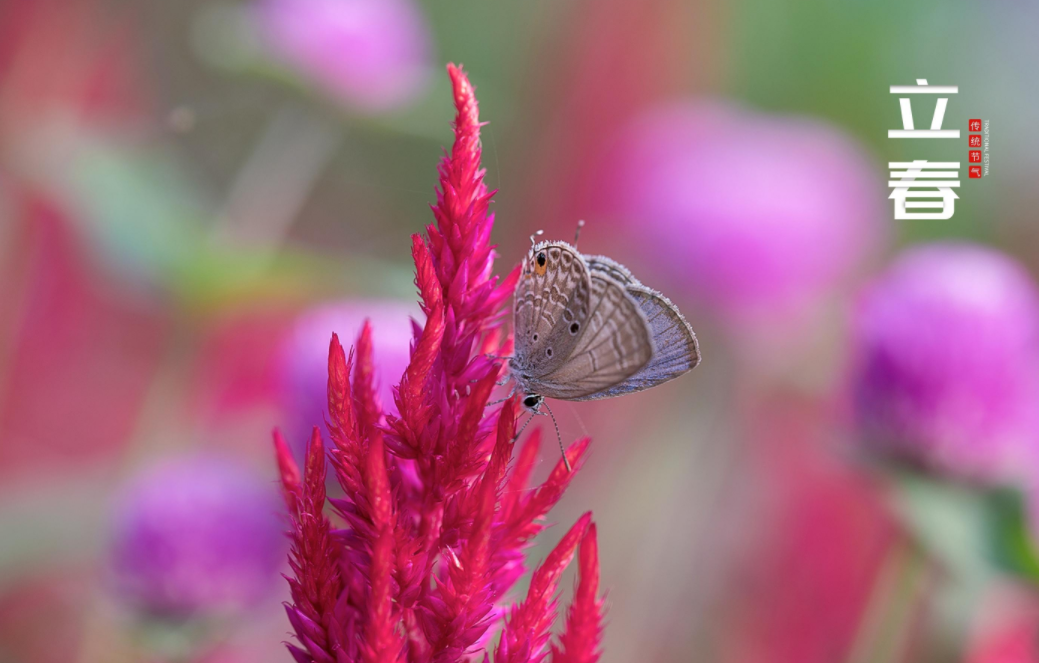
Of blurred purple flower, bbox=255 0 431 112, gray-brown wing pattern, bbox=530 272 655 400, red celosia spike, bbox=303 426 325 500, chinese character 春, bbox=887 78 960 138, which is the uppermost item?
blurred purple flower, bbox=255 0 431 112

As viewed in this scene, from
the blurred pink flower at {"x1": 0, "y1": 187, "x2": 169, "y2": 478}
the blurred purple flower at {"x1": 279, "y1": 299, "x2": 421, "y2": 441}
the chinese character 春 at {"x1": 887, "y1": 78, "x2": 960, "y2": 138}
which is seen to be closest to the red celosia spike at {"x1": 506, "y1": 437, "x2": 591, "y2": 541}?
the blurred purple flower at {"x1": 279, "y1": 299, "x2": 421, "y2": 441}

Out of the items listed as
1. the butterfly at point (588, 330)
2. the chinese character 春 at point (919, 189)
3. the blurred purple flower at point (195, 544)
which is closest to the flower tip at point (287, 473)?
the butterfly at point (588, 330)

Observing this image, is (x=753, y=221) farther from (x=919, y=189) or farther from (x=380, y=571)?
(x=380, y=571)

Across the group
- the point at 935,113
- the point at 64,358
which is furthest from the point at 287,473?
the point at 64,358

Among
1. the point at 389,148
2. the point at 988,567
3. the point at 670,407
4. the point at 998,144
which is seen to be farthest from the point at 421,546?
the point at 998,144

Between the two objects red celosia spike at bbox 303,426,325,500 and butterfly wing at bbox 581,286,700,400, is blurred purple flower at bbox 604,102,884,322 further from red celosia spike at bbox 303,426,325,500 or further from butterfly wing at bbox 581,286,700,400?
red celosia spike at bbox 303,426,325,500

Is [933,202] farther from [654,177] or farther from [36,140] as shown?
[36,140]

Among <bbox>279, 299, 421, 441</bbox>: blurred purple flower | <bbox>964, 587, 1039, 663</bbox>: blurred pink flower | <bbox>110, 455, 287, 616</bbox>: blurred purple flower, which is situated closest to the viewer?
<bbox>279, 299, 421, 441</bbox>: blurred purple flower
